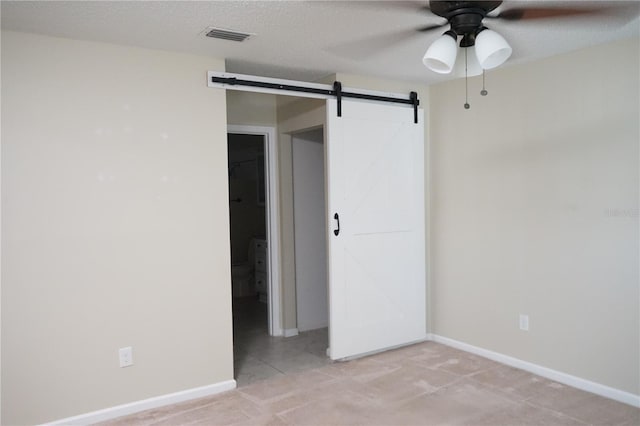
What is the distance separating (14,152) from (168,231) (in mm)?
992

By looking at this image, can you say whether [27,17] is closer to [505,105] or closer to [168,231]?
[168,231]

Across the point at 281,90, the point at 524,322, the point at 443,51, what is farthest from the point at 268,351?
the point at 443,51

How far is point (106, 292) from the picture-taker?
310cm

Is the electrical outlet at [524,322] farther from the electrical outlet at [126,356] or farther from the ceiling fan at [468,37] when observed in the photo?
the electrical outlet at [126,356]

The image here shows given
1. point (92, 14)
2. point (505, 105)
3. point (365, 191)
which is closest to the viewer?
point (92, 14)

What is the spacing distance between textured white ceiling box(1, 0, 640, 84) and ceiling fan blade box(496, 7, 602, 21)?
0.19ft

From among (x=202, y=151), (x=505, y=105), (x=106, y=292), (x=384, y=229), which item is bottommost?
(x=106, y=292)

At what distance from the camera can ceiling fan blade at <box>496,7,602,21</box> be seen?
8.62 ft

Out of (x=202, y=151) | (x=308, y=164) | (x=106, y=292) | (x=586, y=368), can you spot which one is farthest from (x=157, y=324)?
(x=586, y=368)

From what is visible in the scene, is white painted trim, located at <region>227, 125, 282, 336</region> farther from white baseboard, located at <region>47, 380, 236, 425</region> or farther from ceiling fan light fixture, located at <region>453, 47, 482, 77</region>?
ceiling fan light fixture, located at <region>453, 47, 482, 77</region>

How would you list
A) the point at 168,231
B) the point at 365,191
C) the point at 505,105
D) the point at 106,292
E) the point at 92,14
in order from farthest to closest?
the point at 365,191 → the point at 505,105 → the point at 168,231 → the point at 106,292 → the point at 92,14

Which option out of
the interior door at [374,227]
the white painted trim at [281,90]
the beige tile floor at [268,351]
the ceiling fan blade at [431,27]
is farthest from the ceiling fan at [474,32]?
the beige tile floor at [268,351]

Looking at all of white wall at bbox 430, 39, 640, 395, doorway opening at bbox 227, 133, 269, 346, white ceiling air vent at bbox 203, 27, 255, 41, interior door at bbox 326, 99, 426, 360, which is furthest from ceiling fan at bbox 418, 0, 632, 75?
doorway opening at bbox 227, 133, 269, 346

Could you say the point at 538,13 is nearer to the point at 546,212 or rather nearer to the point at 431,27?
the point at 431,27
